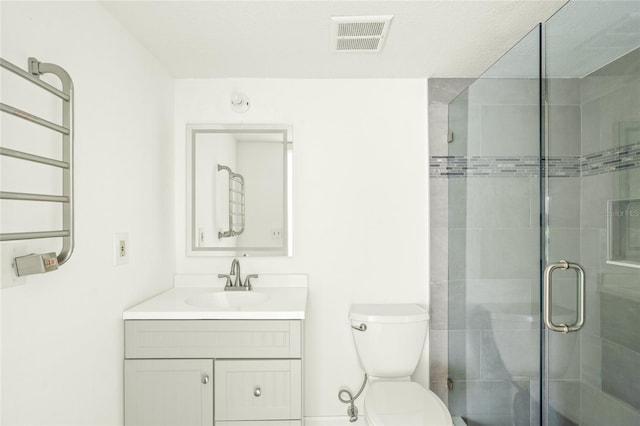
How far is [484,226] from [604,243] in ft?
1.97

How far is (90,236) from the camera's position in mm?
1478

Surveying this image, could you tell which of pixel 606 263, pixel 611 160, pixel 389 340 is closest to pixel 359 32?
pixel 611 160

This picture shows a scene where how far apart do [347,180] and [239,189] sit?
0.62 meters

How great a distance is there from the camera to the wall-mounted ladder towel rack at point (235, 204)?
2.33 meters

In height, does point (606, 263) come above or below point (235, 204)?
below

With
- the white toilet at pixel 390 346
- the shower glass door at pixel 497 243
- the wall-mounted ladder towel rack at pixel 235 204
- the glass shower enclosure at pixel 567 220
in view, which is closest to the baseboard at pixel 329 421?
the white toilet at pixel 390 346

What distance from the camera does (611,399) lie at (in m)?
1.32

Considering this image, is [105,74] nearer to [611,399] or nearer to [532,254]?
[532,254]

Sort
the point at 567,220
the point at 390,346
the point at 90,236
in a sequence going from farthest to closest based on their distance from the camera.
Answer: the point at 390,346, the point at 90,236, the point at 567,220

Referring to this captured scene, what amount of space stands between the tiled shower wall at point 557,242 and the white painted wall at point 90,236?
1.58 metres

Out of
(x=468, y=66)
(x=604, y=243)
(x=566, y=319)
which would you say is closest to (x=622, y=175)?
(x=604, y=243)

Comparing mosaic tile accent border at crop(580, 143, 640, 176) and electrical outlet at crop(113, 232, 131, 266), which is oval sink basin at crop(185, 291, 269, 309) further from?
mosaic tile accent border at crop(580, 143, 640, 176)

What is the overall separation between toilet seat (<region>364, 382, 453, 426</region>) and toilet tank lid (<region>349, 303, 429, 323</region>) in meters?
0.31

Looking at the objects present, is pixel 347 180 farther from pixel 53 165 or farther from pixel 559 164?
pixel 53 165
